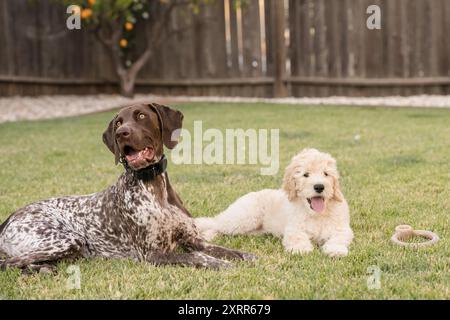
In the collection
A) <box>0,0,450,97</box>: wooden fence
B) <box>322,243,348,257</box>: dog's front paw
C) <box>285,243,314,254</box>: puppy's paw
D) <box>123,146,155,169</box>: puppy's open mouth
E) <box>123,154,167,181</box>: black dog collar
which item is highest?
<box>0,0,450,97</box>: wooden fence

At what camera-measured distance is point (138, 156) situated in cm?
471

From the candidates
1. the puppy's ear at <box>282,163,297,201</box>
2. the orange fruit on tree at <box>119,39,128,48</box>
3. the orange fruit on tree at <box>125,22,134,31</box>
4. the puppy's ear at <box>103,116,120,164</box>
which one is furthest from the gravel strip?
the puppy's ear at <box>103,116,120,164</box>

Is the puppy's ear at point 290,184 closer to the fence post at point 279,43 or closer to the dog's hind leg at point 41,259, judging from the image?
the dog's hind leg at point 41,259

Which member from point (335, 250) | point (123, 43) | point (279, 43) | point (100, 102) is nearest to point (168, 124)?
point (335, 250)

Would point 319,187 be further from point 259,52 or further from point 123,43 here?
point 123,43

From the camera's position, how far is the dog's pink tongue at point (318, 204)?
5211 millimetres

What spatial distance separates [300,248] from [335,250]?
282mm

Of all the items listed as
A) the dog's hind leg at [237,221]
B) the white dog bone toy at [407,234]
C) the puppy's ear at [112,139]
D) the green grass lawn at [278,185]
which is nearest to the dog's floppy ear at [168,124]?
the puppy's ear at [112,139]

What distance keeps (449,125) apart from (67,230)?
781cm

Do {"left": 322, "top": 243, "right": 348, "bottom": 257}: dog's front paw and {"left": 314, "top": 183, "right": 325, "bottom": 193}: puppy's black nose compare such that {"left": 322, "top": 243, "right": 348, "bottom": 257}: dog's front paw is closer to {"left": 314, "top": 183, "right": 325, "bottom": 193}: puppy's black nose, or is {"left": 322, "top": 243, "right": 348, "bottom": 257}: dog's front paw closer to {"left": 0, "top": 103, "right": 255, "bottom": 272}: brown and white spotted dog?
{"left": 314, "top": 183, "right": 325, "bottom": 193}: puppy's black nose

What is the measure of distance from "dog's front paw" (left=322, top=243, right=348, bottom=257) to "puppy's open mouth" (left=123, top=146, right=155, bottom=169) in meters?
1.44

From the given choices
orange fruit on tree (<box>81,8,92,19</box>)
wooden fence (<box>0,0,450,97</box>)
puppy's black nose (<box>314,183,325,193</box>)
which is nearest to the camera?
puppy's black nose (<box>314,183,325,193</box>)

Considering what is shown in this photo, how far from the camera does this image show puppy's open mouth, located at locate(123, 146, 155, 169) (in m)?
4.68
